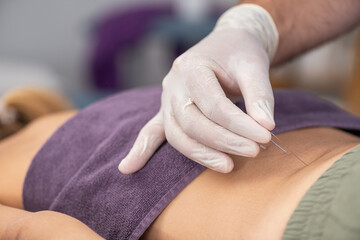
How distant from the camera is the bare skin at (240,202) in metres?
0.64

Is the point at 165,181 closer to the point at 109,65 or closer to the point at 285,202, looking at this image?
the point at 285,202

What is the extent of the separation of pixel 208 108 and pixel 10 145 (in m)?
0.52

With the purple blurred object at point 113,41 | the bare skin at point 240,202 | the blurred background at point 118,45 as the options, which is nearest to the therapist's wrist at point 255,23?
the bare skin at point 240,202

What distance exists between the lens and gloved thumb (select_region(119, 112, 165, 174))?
2.52 ft

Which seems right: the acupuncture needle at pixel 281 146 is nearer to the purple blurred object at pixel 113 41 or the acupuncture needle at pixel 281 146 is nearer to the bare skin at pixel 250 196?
the bare skin at pixel 250 196

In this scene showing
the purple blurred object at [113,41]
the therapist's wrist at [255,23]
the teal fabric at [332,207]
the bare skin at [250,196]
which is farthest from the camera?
the purple blurred object at [113,41]

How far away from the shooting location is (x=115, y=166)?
32.1 inches

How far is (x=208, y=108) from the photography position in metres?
0.76

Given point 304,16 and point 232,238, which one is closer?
point 232,238

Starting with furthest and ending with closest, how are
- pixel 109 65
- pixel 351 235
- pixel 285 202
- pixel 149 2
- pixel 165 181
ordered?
pixel 149 2 < pixel 109 65 < pixel 165 181 < pixel 285 202 < pixel 351 235

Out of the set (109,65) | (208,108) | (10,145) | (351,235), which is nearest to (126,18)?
(109,65)

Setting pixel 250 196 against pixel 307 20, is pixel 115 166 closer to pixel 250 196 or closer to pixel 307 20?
pixel 250 196

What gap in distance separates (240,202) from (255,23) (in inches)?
15.9

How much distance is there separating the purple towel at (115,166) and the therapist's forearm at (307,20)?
12 centimetres
